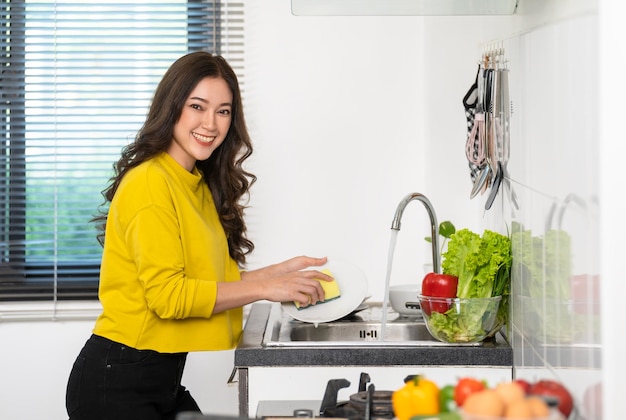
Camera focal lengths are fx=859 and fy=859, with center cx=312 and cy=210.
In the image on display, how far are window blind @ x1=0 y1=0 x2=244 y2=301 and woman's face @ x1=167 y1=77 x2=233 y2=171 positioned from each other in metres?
0.92

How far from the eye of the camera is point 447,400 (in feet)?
3.53

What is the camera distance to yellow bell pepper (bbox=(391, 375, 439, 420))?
3.53ft

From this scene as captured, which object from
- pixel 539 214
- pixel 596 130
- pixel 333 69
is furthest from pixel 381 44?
pixel 596 130

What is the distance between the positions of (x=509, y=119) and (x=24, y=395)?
2.03m

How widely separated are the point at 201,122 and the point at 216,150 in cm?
20

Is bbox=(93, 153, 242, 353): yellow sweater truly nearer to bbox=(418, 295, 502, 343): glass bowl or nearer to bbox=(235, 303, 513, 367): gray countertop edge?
bbox=(235, 303, 513, 367): gray countertop edge

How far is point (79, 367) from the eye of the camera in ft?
6.63

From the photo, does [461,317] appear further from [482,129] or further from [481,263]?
[482,129]

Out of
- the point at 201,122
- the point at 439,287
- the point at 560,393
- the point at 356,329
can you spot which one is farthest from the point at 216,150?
the point at 560,393

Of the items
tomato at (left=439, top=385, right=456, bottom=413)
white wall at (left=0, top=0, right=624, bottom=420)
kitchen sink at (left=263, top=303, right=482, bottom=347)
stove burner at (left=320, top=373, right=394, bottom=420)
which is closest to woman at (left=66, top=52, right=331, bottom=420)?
kitchen sink at (left=263, top=303, right=482, bottom=347)

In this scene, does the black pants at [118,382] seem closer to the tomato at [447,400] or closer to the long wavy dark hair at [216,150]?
the long wavy dark hair at [216,150]

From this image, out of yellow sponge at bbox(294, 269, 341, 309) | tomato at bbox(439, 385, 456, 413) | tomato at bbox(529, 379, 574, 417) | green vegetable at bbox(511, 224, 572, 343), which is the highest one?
green vegetable at bbox(511, 224, 572, 343)

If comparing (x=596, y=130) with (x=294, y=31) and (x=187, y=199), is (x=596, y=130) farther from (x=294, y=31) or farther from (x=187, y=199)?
(x=294, y=31)

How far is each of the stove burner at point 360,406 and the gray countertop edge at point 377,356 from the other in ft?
1.25
